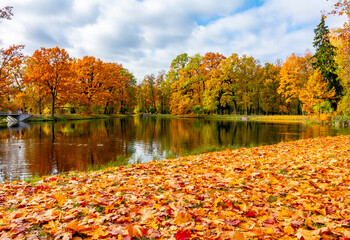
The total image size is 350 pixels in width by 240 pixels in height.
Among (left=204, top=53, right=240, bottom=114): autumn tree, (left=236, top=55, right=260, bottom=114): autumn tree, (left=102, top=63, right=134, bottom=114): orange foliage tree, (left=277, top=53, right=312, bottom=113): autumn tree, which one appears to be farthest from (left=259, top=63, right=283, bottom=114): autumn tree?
(left=102, top=63, right=134, bottom=114): orange foliage tree

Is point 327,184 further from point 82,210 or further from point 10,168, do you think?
point 10,168

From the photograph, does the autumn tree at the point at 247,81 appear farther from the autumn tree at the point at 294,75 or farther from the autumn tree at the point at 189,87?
the autumn tree at the point at 189,87

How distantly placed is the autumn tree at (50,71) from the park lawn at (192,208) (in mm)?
35944

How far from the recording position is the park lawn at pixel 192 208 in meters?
2.64

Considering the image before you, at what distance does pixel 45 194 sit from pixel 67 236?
228 cm

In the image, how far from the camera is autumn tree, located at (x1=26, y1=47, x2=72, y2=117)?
35.5 meters

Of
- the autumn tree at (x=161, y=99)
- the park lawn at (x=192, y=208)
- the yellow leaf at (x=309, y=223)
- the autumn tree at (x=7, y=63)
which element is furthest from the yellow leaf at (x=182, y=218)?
the autumn tree at (x=161, y=99)

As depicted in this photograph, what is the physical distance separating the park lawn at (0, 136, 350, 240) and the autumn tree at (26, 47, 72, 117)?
35944mm

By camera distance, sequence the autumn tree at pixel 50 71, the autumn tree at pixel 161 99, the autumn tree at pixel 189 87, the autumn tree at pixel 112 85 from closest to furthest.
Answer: the autumn tree at pixel 50 71
the autumn tree at pixel 112 85
the autumn tree at pixel 189 87
the autumn tree at pixel 161 99

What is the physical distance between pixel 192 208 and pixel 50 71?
132ft

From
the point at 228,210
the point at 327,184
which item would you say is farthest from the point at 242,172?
the point at 228,210

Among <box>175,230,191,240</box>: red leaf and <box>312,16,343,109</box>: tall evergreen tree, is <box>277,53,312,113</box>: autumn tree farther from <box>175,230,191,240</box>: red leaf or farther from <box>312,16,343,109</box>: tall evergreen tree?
<box>175,230,191,240</box>: red leaf

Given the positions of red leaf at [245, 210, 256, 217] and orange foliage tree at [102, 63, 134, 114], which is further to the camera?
orange foliage tree at [102, 63, 134, 114]

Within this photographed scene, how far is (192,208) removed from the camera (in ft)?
11.1
